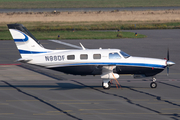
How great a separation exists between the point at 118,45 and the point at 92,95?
26.0m

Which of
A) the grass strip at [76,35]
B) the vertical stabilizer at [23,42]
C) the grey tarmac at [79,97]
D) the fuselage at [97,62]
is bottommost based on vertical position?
the grey tarmac at [79,97]

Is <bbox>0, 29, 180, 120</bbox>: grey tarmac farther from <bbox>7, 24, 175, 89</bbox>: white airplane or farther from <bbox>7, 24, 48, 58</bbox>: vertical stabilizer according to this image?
<bbox>7, 24, 48, 58</bbox>: vertical stabilizer

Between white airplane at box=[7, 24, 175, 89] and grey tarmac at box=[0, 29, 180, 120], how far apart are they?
1.26m

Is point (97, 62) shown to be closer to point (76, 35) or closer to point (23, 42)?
point (23, 42)

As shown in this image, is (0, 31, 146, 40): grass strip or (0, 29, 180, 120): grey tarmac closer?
(0, 29, 180, 120): grey tarmac

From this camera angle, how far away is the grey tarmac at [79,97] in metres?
16.1

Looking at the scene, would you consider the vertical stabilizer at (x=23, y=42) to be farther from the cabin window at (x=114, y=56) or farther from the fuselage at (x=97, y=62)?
the cabin window at (x=114, y=56)

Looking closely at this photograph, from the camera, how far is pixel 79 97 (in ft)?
64.5

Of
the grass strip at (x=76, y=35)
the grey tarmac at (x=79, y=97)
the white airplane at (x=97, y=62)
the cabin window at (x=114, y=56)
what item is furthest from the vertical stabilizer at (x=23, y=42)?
the grass strip at (x=76, y=35)

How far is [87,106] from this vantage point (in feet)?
57.8

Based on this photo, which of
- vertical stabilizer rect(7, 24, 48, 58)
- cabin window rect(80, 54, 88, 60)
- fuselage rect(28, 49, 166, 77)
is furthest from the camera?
vertical stabilizer rect(7, 24, 48, 58)

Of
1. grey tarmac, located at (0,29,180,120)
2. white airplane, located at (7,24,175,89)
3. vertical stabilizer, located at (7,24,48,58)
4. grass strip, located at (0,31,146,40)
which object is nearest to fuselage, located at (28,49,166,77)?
white airplane, located at (7,24,175,89)

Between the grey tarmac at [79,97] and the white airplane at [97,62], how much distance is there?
126 cm

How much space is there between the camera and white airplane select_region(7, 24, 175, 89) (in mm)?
21297
